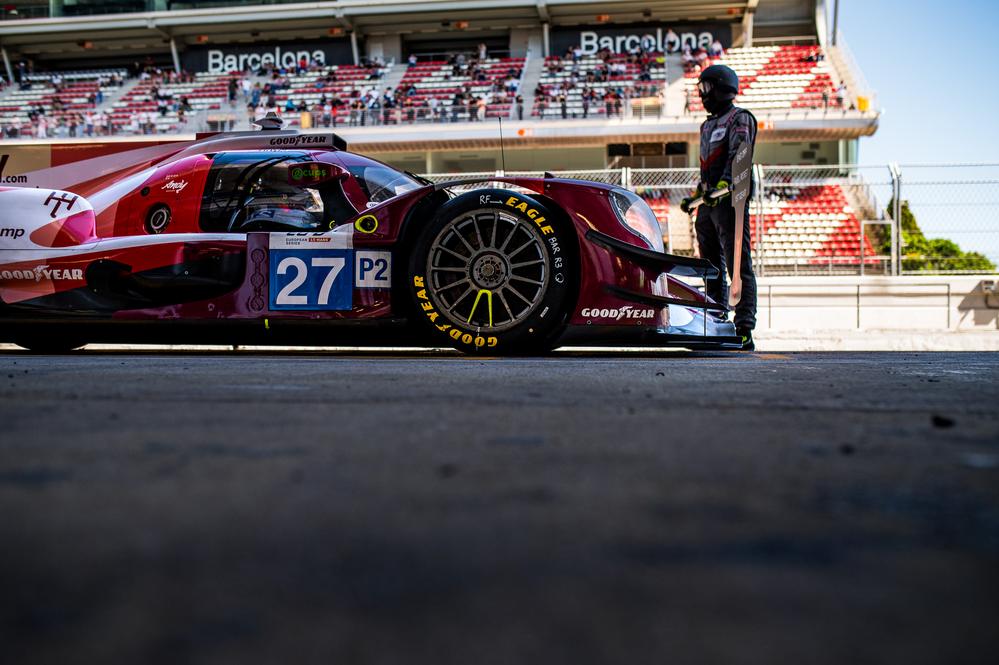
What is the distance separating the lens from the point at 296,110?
2542 centimetres

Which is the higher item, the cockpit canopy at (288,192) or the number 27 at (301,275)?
the cockpit canopy at (288,192)

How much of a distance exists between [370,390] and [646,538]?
1.44 m

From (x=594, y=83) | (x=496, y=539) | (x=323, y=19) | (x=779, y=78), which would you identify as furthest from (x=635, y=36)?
(x=496, y=539)

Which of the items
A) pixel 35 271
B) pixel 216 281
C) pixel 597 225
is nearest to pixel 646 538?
pixel 597 225

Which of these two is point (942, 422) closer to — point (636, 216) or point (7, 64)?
point (636, 216)

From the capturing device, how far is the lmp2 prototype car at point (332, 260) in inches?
162

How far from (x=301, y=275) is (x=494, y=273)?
930 millimetres

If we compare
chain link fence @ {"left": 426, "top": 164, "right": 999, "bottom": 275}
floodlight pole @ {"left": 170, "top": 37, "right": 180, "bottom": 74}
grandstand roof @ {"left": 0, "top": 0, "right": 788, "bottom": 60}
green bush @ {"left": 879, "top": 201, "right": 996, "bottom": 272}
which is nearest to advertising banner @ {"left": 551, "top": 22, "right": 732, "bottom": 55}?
grandstand roof @ {"left": 0, "top": 0, "right": 788, "bottom": 60}

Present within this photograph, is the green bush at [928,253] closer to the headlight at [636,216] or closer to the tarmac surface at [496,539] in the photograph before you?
the headlight at [636,216]

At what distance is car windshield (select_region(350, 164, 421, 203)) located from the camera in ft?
14.9

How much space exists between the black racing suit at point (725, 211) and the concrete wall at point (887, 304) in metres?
6.27

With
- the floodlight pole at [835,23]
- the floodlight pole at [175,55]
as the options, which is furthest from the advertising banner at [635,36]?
the floodlight pole at [175,55]

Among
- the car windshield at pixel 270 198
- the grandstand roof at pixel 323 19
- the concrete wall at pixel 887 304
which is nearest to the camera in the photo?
the car windshield at pixel 270 198

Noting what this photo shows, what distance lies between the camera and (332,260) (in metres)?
4.29
